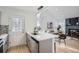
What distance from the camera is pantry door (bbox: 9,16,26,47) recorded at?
6.40ft

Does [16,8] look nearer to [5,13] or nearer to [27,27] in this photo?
[5,13]

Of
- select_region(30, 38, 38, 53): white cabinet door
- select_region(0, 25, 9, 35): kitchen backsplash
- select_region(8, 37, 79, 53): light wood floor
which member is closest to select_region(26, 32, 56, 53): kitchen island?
select_region(30, 38, 38, 53): white cabinet door

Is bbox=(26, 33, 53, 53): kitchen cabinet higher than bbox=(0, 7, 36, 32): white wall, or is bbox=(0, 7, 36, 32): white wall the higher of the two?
bbox=(0, 7, 36, 32): white wall

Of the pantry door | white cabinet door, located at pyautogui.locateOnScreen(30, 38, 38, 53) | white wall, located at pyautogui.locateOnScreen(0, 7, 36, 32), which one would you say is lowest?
white cabinet door, located at pyautogui.locateOnScreen(30, 38, 38, 53)

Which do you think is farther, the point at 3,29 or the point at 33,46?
the point at 33,46

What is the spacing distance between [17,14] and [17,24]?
0.65 ft

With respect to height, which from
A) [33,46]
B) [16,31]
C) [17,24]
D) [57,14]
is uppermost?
[57,14]

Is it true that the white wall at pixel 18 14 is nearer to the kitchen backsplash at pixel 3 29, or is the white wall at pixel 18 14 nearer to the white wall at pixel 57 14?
the kitchen backsplash at pixel 3 29

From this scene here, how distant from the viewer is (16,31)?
6.51 feet

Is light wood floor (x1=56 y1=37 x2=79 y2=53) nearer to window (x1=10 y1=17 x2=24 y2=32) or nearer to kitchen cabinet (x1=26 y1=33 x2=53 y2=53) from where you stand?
kitchen cabinet (x1=26 y1=33 x2=53 y2=53)

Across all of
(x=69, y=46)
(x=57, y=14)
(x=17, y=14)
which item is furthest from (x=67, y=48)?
(x=17, y=14)

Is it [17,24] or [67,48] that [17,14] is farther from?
[67,48]

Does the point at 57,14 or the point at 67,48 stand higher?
the point at 57,14
